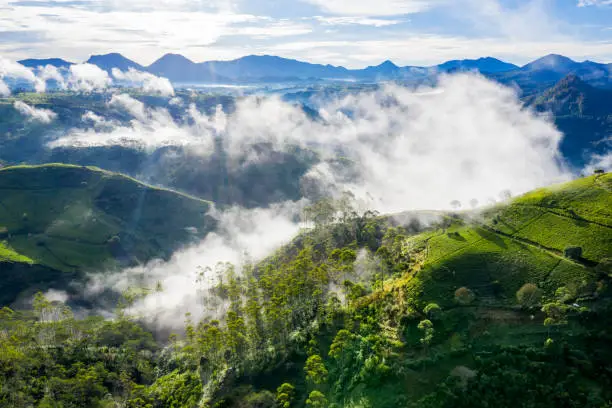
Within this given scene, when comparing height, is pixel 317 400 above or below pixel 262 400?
above

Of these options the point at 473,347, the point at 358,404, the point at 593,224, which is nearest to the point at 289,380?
the point at 358,404

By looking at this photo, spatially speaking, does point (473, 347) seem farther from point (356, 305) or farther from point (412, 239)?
point (412, 239)

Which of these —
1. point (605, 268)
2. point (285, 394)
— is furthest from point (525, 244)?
point (285, 394)

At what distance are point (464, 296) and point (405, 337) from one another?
71.1 ft

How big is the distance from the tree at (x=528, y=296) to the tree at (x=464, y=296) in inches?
490

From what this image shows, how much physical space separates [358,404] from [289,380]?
3053cm

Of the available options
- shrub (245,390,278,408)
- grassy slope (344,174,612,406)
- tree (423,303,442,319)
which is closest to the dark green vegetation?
tree (423,303,442,319)

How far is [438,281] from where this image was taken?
5423 inches

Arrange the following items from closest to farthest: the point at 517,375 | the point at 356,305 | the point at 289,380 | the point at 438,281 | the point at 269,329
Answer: the point at 517,375
the point at 289,380
the point at 438,281
the point at 356,305
the point at 269,329

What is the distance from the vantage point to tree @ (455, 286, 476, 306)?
124875mm

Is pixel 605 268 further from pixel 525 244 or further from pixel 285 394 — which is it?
pixel 285 394

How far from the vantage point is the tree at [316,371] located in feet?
383

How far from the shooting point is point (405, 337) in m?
121

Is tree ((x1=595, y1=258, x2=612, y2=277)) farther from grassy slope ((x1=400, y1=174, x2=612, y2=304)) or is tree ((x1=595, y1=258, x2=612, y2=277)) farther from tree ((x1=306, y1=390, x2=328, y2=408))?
tree ((x1=306, y1=390, x2=328, y2=408))
